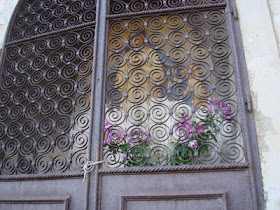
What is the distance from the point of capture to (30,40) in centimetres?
339

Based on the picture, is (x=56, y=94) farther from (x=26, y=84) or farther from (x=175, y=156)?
(x=175, y=156)

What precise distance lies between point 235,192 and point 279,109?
0.73 m

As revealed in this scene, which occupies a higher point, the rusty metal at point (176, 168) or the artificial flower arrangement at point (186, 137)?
the artificial flower arrangement at point (186, 137)

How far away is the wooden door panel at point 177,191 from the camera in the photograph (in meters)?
2.30

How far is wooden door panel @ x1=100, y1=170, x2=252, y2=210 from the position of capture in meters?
2.30

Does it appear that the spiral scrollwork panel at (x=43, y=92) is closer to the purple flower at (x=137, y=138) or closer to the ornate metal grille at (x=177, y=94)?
the ornate metal grille at (x=177, y=94)

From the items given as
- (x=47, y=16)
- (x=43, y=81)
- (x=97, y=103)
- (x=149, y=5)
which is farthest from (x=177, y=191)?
(x=47, y=16)

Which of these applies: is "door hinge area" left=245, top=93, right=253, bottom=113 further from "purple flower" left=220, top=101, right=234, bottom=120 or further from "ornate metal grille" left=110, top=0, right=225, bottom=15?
"ornate metal grille" left=110, top=0, right=225, bottom=15

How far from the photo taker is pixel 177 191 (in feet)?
7.84

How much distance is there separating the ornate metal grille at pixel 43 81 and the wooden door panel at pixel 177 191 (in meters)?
0.65

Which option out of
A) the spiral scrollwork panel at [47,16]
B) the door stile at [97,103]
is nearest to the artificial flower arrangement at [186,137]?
the door stile at [97,103]

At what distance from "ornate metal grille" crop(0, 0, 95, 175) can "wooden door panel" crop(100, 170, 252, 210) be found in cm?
65

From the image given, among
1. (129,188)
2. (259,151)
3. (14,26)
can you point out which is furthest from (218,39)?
(14,26)

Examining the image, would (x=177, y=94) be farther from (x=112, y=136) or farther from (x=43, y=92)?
(x=43, y=92)
